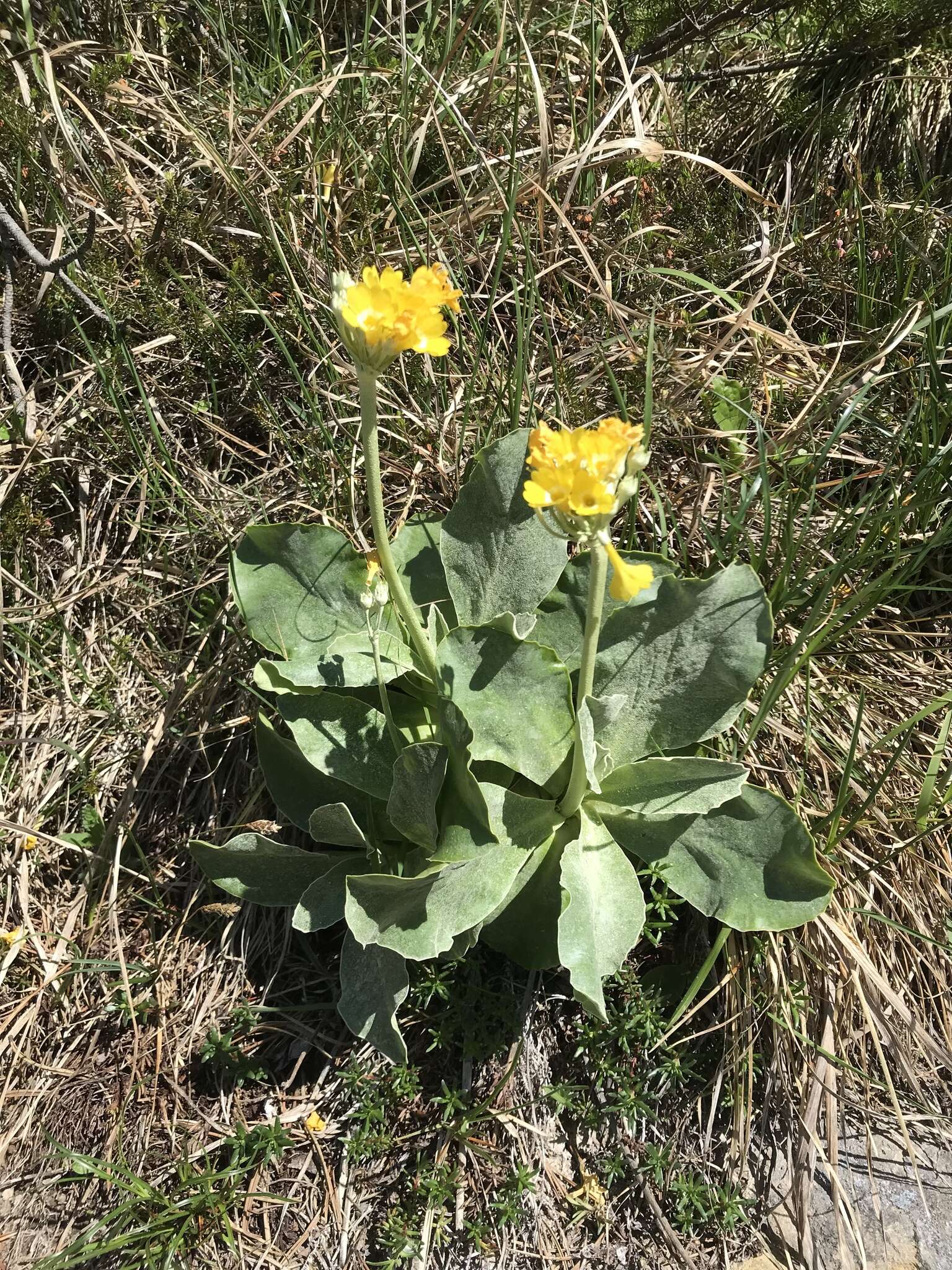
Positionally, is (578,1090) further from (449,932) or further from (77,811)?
(77,811)

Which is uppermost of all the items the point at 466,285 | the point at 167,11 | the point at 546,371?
the point at 167,11

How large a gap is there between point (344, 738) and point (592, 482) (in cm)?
96

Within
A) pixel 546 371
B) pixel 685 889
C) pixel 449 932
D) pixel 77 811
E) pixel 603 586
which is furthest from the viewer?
pixel 546 371

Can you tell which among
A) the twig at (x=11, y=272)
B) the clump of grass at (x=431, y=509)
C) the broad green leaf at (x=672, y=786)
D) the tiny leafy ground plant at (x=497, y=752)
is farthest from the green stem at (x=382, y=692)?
the twig at (x=11, y=272)

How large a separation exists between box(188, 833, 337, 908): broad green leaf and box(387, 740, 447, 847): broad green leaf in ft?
0.90

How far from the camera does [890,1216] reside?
6.93 feet

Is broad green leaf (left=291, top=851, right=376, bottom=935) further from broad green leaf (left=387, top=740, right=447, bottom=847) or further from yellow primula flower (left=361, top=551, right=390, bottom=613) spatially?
A: yellow primula flower (left=361, top=551, right=390, bottom=613)

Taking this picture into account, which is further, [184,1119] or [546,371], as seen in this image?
[546,371]

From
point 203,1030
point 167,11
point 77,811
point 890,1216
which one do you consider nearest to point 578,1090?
point 890,1216

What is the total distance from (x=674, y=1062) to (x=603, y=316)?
2104 millimetres

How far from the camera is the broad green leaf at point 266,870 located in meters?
2.07

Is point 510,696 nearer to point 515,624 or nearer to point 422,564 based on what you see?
point 515,624

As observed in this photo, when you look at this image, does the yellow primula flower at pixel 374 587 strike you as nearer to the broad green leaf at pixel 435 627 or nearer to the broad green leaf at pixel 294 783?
the broad green leaf at pixel 435 627

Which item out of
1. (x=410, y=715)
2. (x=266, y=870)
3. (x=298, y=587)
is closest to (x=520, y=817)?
(x=410, y=715)
